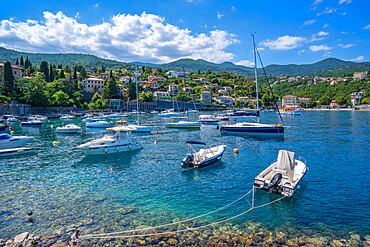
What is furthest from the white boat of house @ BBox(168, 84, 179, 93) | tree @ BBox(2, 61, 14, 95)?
house @ BBox(168, 84, 179, 93)

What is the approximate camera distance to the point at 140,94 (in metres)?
136

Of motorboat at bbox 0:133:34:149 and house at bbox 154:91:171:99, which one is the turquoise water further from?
house at bbox 154:91:171:99

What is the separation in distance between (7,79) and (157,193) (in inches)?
3789

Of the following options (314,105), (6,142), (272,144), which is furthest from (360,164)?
(314,105)

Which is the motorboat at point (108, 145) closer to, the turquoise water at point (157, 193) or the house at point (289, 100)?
the turquoise water at point (157, 193)

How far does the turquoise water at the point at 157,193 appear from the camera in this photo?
35.9ft

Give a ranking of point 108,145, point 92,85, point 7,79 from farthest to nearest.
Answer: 1. point 92,85
2. point 7,79
3. point 108,145

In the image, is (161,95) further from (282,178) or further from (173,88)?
(282,178)

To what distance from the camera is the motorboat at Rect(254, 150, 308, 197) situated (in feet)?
42.9

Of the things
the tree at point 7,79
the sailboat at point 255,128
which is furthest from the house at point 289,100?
the tree at point 7,79

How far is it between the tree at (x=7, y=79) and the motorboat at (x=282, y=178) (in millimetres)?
101037

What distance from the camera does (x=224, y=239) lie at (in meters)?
9.45

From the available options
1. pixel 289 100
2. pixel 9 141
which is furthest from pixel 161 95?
pixel 9 141

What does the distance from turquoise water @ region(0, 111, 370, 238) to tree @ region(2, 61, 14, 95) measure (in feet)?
255
